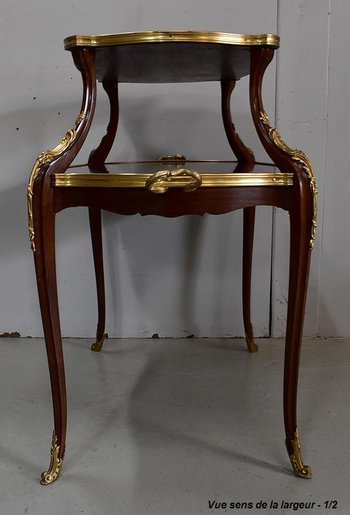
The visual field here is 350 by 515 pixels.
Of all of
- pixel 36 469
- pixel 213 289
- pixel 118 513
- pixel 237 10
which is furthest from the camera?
pixel 213 289

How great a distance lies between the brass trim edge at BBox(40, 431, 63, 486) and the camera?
43.1 inches

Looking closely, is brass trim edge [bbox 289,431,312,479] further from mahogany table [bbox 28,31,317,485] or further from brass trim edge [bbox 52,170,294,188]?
brass trim edge [bbox 52,170,294,188]

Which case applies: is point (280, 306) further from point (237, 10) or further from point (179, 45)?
point (179, 45)

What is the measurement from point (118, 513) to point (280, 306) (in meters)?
0.95

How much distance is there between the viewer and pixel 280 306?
6.01ft

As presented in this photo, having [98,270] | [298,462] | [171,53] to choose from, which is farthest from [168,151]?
[298,462]

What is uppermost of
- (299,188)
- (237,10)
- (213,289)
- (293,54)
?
(237,10)

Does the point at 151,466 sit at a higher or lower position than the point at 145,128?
lower

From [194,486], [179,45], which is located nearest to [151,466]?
[194,486]

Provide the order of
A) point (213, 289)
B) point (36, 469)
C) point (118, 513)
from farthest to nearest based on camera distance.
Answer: point (213, 289) → point (36, 469) → point (118, 513)

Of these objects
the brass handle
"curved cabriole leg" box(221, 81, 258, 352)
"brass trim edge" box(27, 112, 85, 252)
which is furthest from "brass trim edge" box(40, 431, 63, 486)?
"curved cabriole leg" box(221, 81, 258, 352)

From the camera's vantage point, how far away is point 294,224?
107cm

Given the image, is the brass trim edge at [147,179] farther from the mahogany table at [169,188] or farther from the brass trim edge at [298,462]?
the brass trim edge at [298,462]

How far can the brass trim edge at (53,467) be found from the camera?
1096mm
